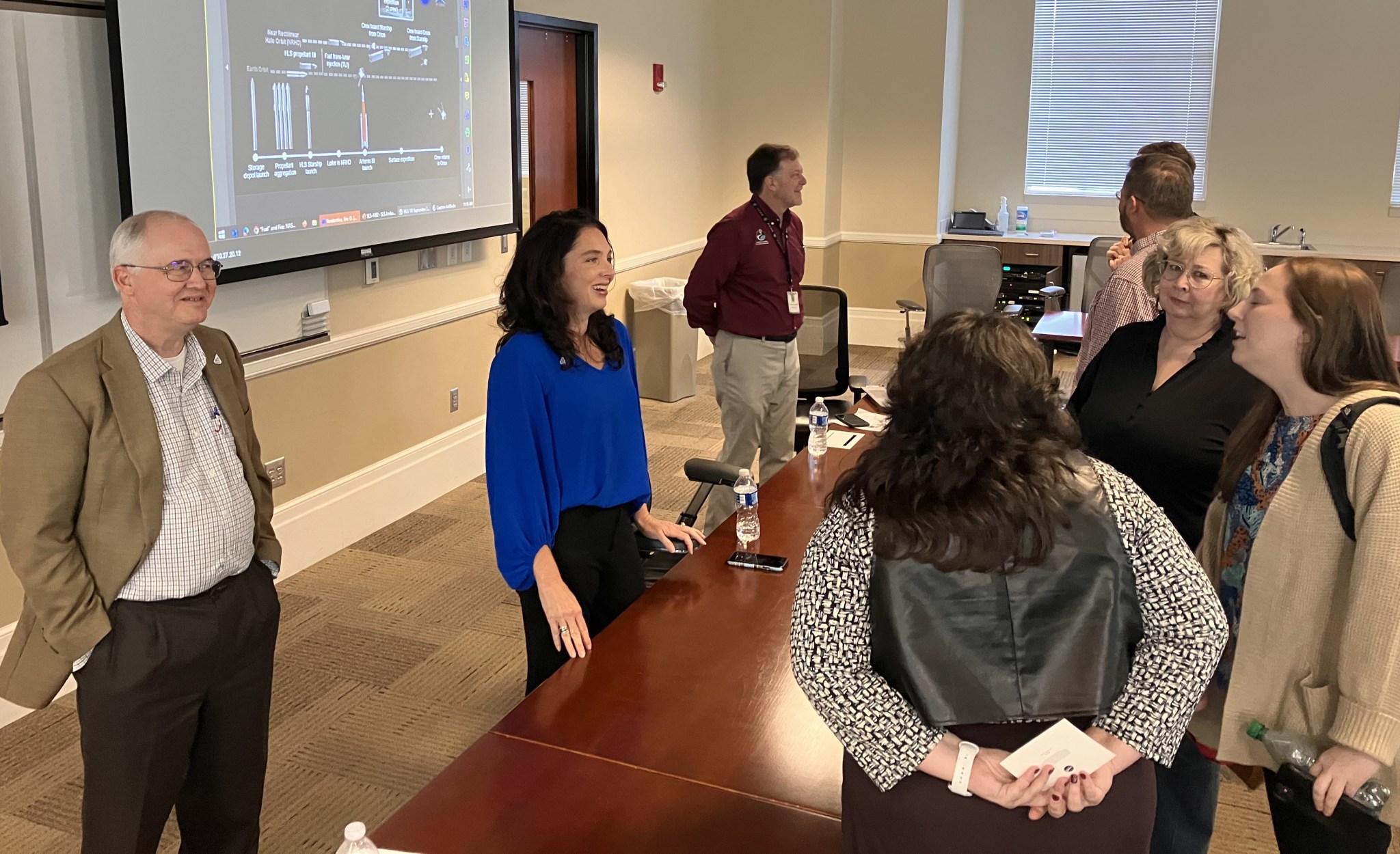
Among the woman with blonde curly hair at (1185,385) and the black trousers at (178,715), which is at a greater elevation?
Answer: the woman with blonde curly hair at (1185,385)

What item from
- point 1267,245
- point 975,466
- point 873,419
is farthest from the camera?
point 1267,245

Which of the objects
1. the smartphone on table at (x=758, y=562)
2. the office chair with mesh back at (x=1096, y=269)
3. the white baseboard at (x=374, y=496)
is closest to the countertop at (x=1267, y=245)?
the office chair with mesh back at (x=1096, y=269)

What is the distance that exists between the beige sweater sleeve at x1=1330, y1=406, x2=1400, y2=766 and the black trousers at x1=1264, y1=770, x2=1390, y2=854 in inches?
5.6

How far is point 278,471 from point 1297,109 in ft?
23.7

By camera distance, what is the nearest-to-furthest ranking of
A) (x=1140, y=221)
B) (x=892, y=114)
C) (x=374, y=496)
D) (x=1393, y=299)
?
(x=1140, y=221)
(x=374, y=496)
(x=1393, y=299)
(x=892, y=114)

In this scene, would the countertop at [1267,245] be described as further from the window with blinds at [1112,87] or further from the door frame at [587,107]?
the door frame at [587,107]

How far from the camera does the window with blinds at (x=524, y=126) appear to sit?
5707 mm

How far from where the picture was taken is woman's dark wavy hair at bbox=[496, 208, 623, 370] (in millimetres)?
2340

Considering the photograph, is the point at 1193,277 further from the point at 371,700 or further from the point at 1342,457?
the point at 371,700

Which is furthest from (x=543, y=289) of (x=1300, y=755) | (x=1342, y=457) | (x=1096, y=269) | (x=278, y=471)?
(x=1096, y=269)

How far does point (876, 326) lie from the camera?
28.7 feet

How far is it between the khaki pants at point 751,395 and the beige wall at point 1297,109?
4871 millimetres

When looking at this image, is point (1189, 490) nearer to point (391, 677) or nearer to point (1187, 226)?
point (1187, 226)

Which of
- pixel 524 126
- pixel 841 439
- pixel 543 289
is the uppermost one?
pixel 524 126
